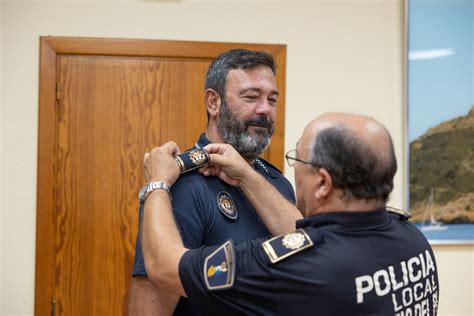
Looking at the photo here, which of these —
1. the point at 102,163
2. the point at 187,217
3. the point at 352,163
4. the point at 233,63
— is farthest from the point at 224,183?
the point at 102,163

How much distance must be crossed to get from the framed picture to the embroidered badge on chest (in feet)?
5.10

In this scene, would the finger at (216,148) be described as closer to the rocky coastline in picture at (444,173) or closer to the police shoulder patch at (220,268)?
the police shoulder patch at (220,268)

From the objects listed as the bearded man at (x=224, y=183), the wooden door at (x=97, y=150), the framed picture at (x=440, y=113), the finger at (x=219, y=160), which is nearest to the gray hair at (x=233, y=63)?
the bearded man at (x=224, y=183)

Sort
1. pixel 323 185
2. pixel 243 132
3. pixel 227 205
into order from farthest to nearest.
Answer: pixel 243 132 → pixel 227 205 → pixel 323 185

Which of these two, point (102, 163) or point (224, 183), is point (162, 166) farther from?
point (102, 163)

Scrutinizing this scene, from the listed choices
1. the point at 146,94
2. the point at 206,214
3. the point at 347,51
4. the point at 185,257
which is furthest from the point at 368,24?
the point at 185,257

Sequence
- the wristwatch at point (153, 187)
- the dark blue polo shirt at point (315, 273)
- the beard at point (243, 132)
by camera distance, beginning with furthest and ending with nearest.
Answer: the beard at point (243, 132)
the wristwatch at point (153, 187)
the dark blue polo shirt at point (315, 273)

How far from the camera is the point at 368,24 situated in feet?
9.01

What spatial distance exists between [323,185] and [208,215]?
370 millimetres

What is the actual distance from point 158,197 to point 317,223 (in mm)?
410

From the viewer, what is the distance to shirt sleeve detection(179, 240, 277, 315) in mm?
1089

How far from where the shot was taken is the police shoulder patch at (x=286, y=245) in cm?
109

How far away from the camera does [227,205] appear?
1466 millimetres

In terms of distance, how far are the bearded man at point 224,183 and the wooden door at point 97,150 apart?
3.18 ft
